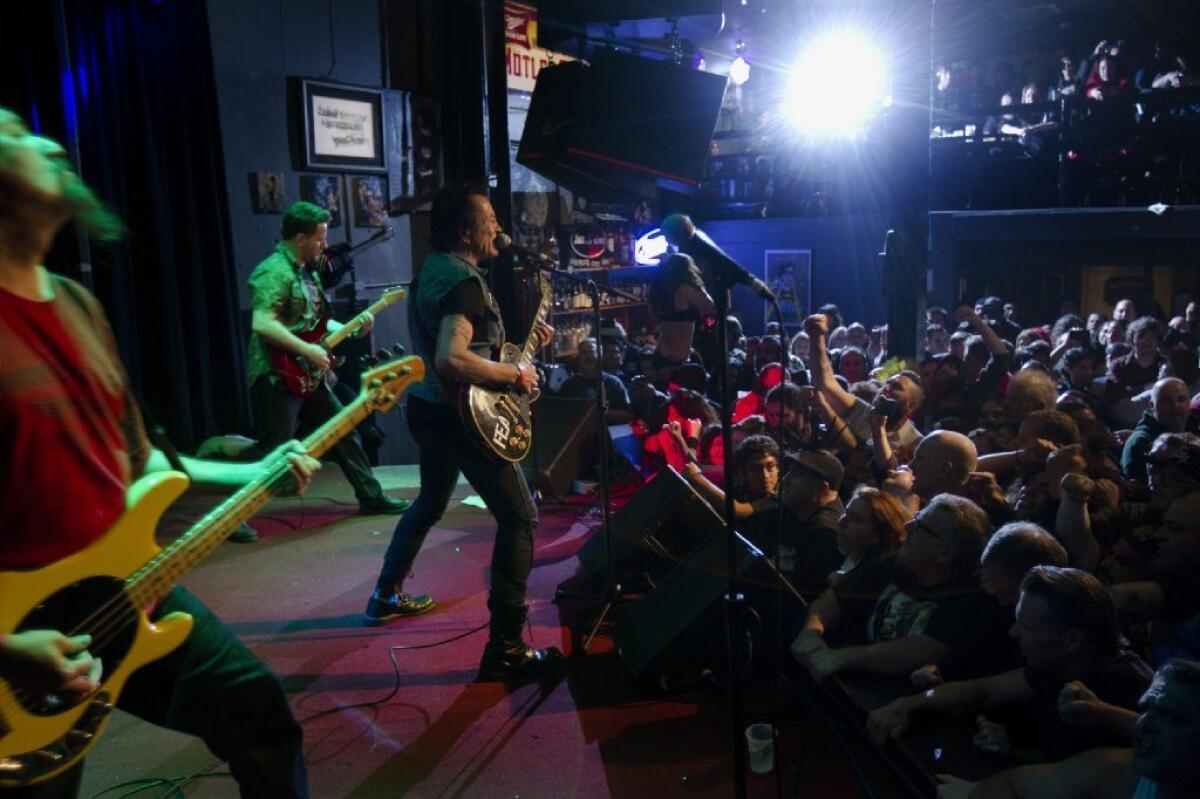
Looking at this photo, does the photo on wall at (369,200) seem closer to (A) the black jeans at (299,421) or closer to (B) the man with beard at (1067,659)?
(A) the black jeans at (299,421)

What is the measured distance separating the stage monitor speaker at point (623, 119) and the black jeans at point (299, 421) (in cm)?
191

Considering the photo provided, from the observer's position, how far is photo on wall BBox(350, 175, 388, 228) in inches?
300

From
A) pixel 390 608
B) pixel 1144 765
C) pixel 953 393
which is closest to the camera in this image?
pixel 1144 765

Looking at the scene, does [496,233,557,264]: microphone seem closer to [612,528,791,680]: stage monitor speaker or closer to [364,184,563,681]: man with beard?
[364,184,563,681]: man with beard


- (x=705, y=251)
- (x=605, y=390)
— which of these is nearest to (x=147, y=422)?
(x=705, y=251)

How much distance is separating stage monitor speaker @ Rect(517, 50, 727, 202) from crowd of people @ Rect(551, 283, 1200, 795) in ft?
4.81

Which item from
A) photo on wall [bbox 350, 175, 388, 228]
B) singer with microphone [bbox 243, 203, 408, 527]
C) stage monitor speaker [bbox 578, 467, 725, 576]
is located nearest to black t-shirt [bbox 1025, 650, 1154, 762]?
stage monitor speaker [bbox 578, 467, 725, 576]

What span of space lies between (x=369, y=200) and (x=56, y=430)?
626cm

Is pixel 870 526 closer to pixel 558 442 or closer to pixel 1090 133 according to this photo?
pixel 558 442

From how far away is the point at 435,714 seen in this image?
129 inches

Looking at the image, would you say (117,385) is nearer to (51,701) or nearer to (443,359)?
(51,701)

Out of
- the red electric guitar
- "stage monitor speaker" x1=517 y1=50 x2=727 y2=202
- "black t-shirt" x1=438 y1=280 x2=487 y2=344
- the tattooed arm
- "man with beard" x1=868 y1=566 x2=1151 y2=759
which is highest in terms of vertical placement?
"stage monitor speaker" x1=517 y1=50 x2=727 y2=202

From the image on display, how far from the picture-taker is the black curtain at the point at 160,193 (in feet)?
18.8

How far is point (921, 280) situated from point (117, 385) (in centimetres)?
466
